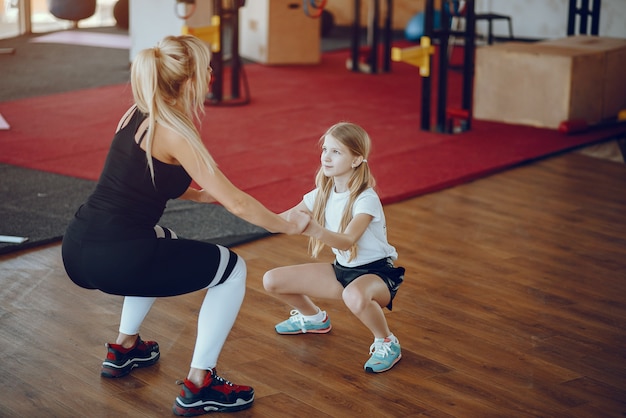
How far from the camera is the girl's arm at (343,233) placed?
7.95ft

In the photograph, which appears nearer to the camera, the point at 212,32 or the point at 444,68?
the point at 444,68

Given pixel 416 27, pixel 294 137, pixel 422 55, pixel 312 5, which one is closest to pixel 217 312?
pixel 294 137

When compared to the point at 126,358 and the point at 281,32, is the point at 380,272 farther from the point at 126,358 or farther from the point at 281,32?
the point at 281,32

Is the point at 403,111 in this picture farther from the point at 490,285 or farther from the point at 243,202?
the point at 243,202

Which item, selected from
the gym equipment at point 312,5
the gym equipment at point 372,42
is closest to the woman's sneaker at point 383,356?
the gym equipment at point 312,5

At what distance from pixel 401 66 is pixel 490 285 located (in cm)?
514

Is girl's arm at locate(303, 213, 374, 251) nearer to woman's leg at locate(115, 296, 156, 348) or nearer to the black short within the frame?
the black short

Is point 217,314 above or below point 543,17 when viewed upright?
below

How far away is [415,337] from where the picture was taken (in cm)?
302

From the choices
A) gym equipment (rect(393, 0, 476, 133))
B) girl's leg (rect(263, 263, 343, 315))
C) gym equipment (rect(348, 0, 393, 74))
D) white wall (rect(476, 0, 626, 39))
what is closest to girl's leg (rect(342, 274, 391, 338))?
girl's leg (rect(263, 263, 343, 315))

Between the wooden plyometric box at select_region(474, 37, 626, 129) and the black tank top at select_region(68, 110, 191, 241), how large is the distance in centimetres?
413

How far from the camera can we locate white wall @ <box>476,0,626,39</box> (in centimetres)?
894

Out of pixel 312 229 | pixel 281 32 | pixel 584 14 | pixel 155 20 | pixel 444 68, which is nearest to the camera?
pixel 312 229

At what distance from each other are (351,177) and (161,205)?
25.0 inches
